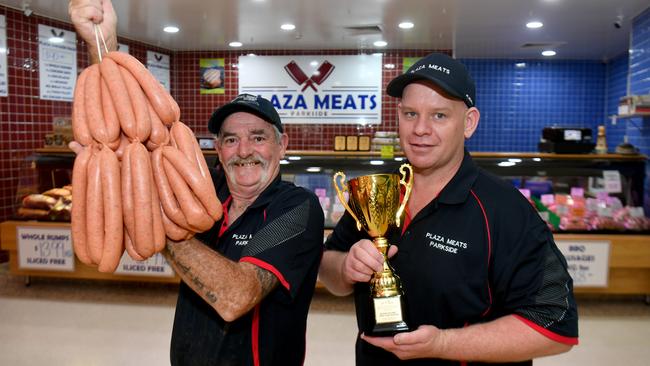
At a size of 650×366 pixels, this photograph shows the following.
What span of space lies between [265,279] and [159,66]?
7846mm

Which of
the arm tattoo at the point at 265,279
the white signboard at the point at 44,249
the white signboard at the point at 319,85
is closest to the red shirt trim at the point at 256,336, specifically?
the arm tattoo at the point at 265,279

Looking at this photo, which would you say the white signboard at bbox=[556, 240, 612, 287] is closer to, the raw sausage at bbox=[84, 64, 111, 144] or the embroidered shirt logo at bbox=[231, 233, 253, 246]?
the embroidered shirt logo at bbox=[231, 233, 253, 246]

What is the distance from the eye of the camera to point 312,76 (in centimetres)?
895

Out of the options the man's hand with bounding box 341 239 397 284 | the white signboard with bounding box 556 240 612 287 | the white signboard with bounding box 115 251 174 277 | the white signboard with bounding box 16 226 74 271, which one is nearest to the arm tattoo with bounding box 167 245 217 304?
the man's hand with bounding box 341 239 397 284

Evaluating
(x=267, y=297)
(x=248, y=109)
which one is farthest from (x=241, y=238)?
(x=248, y=109)

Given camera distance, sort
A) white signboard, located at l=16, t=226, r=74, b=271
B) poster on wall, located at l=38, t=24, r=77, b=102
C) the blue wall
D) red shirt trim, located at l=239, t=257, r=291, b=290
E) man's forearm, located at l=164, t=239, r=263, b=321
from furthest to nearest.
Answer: the blue wall, poster on wall, located at l=38, t=24, r=77, b=102, white signboard, located at l=16, t=226, r=74, b=271, red shirt trim, located at l=239, t=257, r=291, b=290, man's forearm, located at l=164, t=239, r=263, b=321

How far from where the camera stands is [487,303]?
4.77 ft

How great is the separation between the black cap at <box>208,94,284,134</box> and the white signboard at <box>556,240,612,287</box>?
331 cm

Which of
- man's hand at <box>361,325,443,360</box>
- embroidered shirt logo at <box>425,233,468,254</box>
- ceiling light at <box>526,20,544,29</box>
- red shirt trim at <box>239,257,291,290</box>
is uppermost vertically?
ceiling light at <box>526,20,544,29</box>

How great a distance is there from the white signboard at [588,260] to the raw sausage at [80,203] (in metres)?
3.98

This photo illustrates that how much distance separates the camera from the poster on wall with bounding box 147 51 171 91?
831 cm

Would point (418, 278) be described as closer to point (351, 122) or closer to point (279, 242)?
point (279, 242)

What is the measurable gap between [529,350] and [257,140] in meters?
1.03

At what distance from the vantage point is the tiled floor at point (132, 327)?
139 inches
